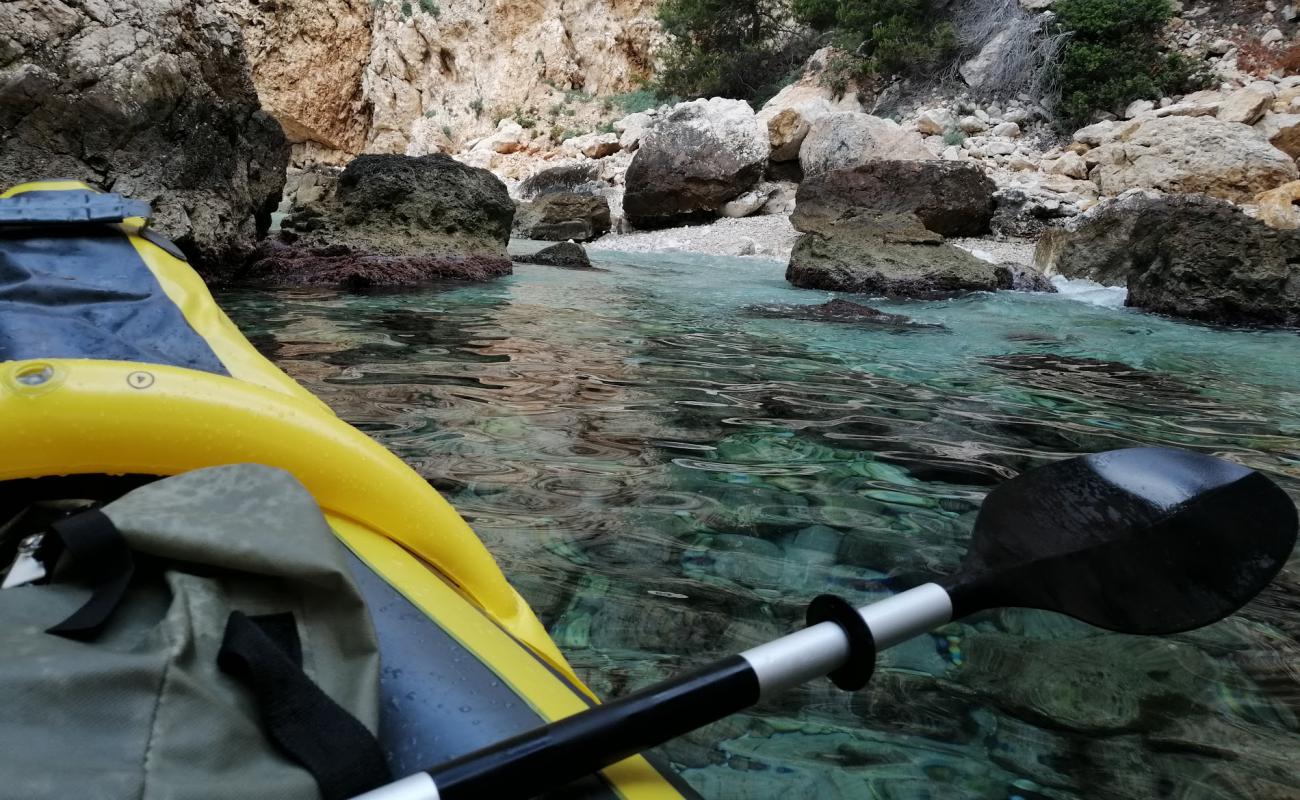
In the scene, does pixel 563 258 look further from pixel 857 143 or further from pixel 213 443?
pixel 213 443

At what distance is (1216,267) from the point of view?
6.02m

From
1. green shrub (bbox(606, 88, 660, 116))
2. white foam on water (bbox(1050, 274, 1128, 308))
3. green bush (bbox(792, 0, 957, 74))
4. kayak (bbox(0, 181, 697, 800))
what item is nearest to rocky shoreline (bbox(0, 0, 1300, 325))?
white foam on water (bbox(1050, 274, 1128, 308))

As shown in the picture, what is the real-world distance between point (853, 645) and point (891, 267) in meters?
6.72

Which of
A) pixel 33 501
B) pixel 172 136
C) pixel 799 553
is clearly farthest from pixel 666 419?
pixel 172 136

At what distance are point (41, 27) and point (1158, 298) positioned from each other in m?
7.87

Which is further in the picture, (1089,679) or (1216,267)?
(1216,267)

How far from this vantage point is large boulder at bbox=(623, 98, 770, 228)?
1250 centimetres

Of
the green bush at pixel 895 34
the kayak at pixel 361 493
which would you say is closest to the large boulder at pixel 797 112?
the green bush at pixel 895 34

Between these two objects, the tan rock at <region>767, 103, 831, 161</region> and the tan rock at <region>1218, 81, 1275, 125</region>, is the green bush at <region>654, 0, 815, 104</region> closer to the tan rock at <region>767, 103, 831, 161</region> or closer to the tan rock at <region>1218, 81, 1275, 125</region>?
the tan rock at <region>767, 103, 831, 161</region>

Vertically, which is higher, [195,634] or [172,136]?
[172,136]

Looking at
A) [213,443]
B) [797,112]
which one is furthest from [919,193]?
[213,443]

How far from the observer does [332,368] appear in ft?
10.3

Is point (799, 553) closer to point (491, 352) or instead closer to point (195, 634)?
point (195, 634)

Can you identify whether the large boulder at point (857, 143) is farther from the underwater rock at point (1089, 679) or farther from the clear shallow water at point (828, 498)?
the underwater rock at point (1089, 679)
